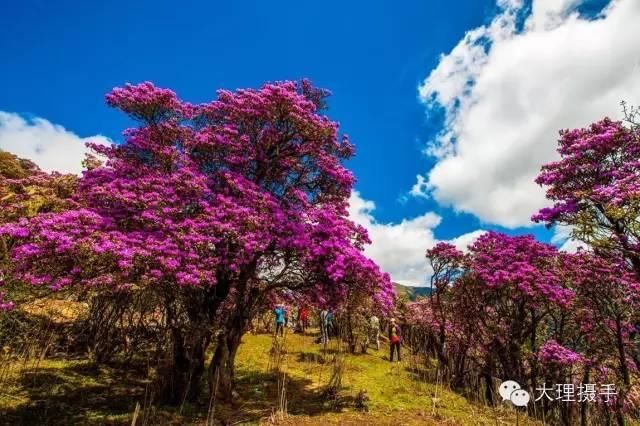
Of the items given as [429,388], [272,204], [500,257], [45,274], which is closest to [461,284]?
[500,257]

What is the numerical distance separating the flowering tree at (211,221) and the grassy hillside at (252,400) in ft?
4.83

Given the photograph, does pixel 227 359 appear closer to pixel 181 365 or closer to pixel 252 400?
pixel 181 365

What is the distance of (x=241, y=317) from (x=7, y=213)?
803 cm

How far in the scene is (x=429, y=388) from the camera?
752 inches

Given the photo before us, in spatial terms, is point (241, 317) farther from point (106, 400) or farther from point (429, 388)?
point (429, 388)

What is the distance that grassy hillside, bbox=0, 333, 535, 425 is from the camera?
42.5 ft

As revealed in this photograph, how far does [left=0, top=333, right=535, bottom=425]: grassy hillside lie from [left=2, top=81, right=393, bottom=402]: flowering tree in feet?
4.83

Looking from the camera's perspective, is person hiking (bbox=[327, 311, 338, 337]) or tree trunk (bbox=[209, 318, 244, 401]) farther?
person hiking (bbox=[327, 311, 338, 337])

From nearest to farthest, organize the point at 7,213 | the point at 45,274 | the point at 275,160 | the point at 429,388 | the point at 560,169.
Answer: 1. the point at 45,274
2. the point at 7,213
3. the point at 560,169
4. the point at 275,160
5. the point at 429,388

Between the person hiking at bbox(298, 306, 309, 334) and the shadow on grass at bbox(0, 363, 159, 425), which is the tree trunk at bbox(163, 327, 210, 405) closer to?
the shadow on grass at bbox(0, 363, 159, 425)

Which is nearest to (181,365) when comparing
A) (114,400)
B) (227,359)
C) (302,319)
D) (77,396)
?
(227,359)

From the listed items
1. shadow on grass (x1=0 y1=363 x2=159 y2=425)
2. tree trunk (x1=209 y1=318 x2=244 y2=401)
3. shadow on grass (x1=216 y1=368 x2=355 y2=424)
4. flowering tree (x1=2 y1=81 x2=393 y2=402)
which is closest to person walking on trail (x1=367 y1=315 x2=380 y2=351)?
shadow on grass (x1=216 y1=368 x2=355 y2=424)

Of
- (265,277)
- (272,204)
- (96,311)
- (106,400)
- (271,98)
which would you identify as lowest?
(106,400)
